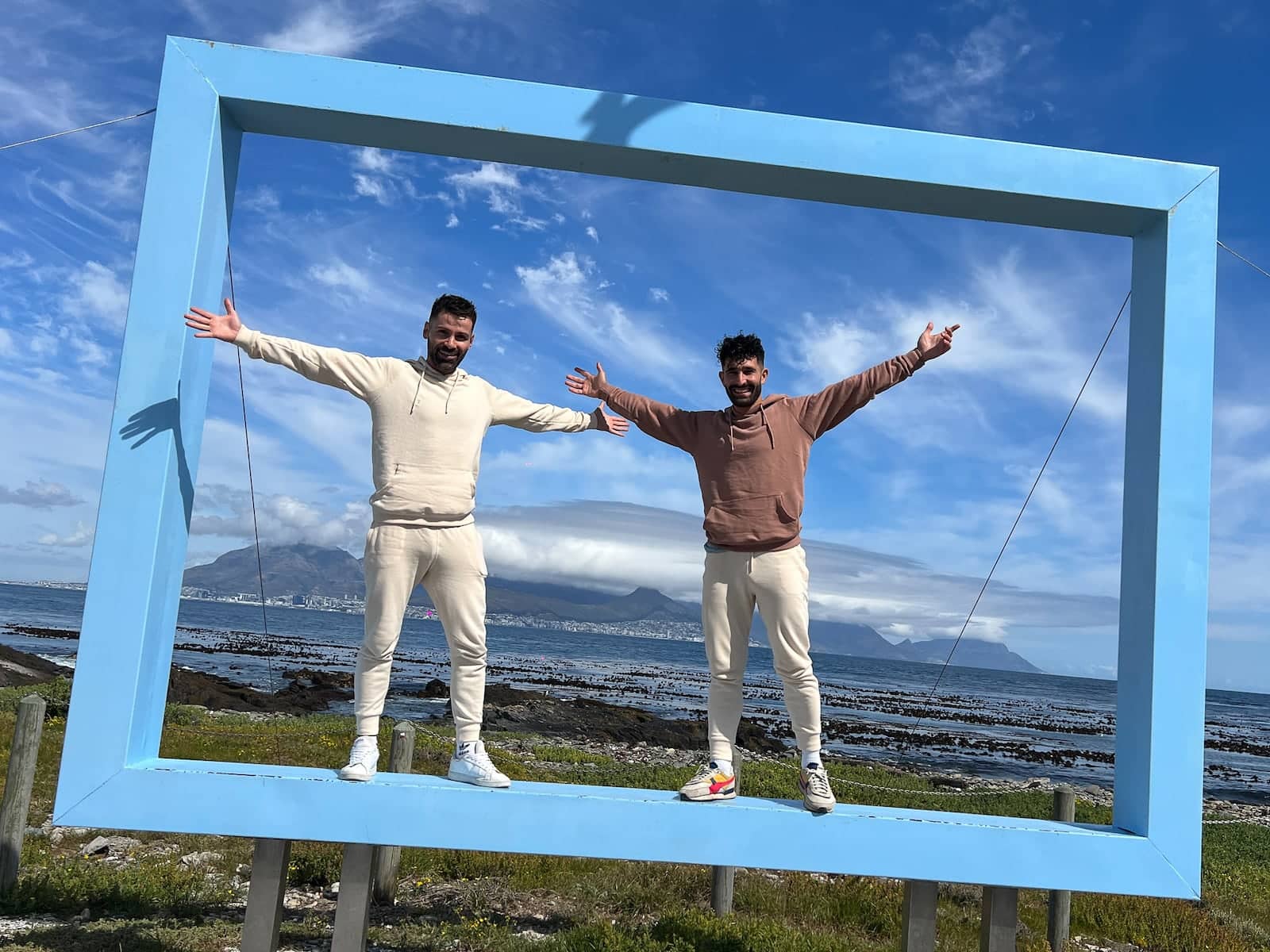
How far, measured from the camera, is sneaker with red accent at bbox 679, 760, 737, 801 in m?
3.82

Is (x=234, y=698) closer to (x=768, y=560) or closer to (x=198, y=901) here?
(x=198, y=901)

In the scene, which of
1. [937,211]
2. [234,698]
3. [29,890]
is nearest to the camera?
[937,211]

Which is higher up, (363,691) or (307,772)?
(363,691)

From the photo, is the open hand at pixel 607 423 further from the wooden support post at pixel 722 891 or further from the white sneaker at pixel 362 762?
the wooden support post at pixel 722 891

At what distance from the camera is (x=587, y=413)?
171 inches

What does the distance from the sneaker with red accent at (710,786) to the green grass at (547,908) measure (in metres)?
1.32

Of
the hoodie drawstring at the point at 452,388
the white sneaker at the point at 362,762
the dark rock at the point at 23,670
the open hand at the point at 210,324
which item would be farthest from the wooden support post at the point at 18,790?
the dark rock at the point at 23,670

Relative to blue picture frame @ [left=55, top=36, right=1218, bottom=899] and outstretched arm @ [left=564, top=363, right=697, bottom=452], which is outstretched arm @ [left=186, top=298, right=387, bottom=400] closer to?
blue picture frame @ [left=55, top=36, right=1218, bottom=899]

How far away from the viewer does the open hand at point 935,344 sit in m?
4.03

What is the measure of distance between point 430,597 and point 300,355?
1.20 meters

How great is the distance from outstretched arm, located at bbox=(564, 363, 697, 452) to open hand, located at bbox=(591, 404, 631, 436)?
0.17ft

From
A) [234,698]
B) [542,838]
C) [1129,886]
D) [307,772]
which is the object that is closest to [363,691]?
[307,772]

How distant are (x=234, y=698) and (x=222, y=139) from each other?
2161cm

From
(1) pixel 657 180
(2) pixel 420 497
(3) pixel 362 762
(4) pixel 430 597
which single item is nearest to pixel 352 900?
(3) pixel 362 762
